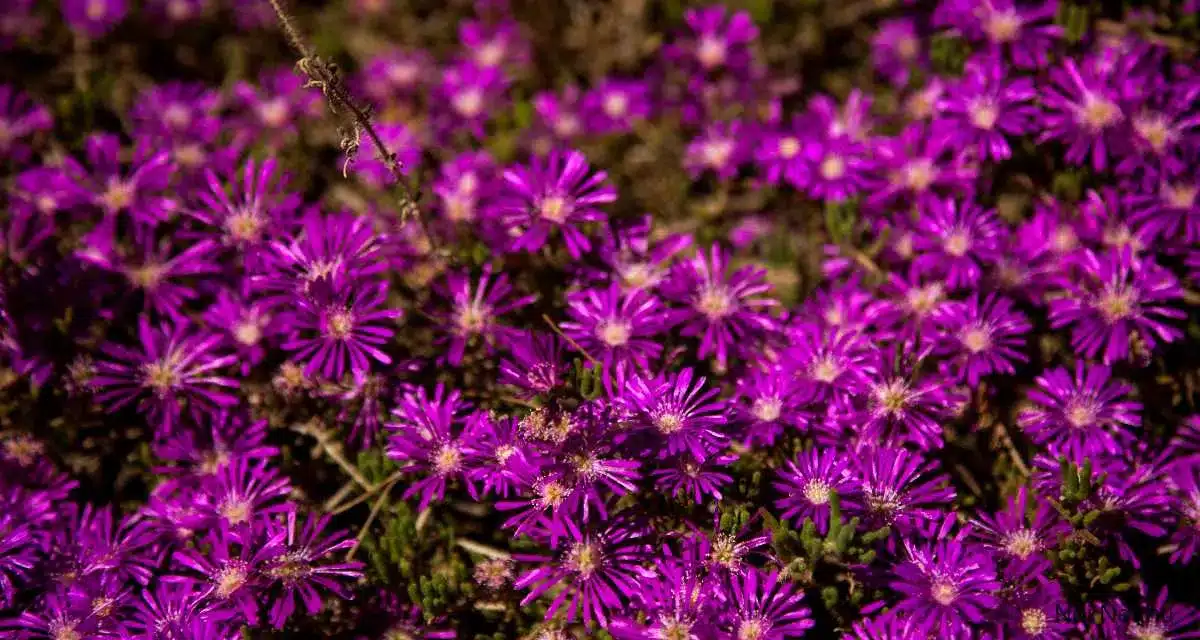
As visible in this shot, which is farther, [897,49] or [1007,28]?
[897,49]

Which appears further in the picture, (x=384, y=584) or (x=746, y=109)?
(x=746, y=109)

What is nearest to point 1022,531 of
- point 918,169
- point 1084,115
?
point 918,169

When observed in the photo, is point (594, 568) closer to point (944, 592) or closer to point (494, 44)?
point (944, 592)

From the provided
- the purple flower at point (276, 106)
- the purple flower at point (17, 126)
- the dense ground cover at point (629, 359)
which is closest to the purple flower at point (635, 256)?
the dense ground cover at point (629, 359)

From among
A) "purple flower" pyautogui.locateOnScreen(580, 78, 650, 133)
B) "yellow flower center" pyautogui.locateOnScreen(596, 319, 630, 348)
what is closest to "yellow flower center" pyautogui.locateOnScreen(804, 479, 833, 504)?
"yellow flower center" pyautogui.locateOnScreen(596, 319, 630, 348)

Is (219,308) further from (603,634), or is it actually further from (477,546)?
(603,634)

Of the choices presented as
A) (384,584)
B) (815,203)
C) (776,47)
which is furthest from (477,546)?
A: (776,47)
